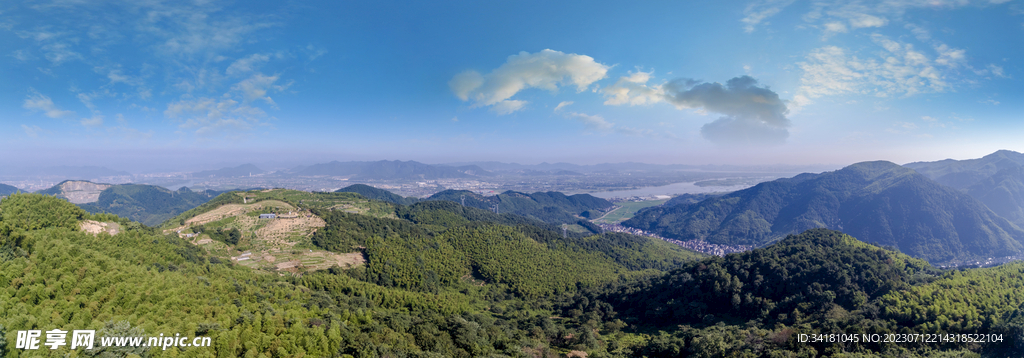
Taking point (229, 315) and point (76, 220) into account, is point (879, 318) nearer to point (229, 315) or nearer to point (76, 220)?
point (229, 315)

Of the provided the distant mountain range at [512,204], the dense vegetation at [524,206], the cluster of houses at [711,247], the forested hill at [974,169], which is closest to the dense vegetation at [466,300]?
the cluster of houses at [711,247]

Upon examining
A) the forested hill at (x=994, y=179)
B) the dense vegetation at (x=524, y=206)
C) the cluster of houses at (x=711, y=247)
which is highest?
the forested hill at (x=994, y=179)

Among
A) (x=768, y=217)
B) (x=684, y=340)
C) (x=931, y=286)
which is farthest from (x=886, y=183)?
(x=684, y=340)

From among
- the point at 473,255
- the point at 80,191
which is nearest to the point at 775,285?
the point at 473,255

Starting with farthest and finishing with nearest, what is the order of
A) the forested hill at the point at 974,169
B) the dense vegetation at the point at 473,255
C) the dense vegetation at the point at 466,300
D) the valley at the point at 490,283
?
the forested hill at the point at 974,169, the dense vegetation at the point at 473,255, the valley at the point at 490,283, the dense vegetation at the point at 466,300

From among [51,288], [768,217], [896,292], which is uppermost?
[51,288]

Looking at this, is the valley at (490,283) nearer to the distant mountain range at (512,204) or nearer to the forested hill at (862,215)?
the forested hill at (862,215)

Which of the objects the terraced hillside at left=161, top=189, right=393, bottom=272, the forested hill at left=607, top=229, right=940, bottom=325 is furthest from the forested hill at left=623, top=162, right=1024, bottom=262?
the terraced hillside at left=161, top=189, right=393, bottom=272
